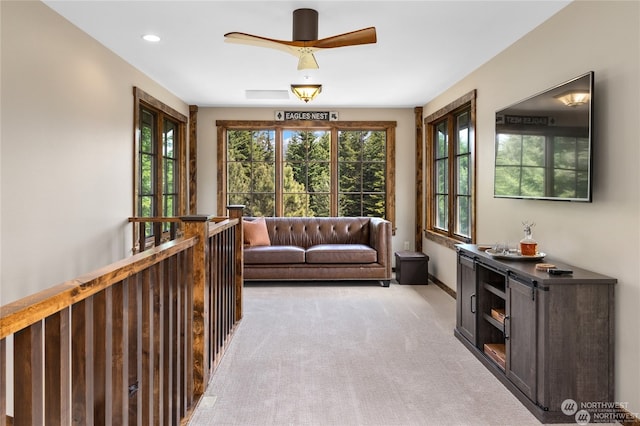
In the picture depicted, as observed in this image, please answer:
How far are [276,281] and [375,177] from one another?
229cm

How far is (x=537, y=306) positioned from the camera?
7.82 feet

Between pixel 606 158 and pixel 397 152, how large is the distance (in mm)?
4308

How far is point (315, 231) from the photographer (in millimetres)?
6355

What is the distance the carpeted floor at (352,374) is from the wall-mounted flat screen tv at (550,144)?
1306mm

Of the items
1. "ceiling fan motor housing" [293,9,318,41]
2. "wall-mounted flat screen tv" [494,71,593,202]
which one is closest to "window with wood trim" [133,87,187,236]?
"ceiling fan motor housing" [293,9,318,41]

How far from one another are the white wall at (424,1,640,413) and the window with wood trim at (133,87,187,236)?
3825 millimetres

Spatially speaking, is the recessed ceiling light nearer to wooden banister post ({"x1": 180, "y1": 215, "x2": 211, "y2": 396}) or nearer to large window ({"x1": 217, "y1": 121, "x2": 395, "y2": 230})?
wooden banister post ({"x1": 180, "y1": 215, "x2": 211, "y2": 396})

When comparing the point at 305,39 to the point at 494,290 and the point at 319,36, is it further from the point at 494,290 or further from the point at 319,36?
→ the point at 494,290

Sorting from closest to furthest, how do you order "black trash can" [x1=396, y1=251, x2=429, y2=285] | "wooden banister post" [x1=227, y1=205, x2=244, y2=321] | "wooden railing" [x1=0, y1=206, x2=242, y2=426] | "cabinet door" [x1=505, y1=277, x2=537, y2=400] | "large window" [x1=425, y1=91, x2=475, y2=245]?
"wooden railing" [x1=0, y1=206, x2=242, y2=426], "cabinet door" [x1=505, y1=277, x2=537, y2=400], "wooden banister post" [x1=227, y1=205, x2=244, y2=321], "large window" [x1=425, y1=91, x2=475, y2=245], "black trash can" [x1=396, y1=251, x2=429, y2=285]

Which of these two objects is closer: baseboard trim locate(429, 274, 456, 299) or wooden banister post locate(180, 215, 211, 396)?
wooden banister post locate(180, 215, 211, 396)

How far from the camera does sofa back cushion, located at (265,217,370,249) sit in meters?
6.31

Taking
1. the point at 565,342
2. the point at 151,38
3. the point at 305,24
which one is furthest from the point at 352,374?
the point at 151,38

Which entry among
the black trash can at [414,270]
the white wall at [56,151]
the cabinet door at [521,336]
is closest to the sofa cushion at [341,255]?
the black trash can at [414,270]

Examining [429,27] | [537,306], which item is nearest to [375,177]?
[429,27]
